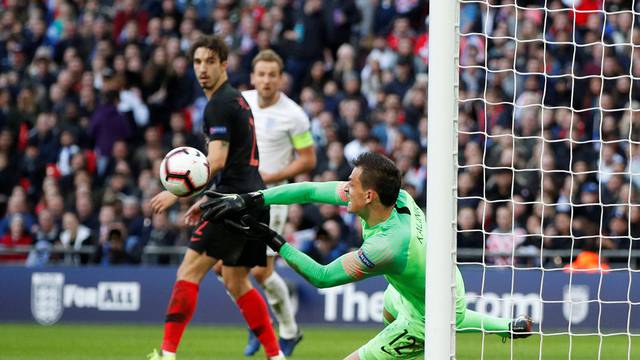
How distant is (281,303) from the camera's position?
1002cm

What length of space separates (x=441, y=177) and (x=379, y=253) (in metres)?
0.54

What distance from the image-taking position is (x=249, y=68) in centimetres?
1673

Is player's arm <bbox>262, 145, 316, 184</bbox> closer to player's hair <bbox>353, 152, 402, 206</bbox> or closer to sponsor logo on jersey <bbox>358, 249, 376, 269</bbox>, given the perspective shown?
player's hair <bbox>353, 152, 402, 206</bbox>

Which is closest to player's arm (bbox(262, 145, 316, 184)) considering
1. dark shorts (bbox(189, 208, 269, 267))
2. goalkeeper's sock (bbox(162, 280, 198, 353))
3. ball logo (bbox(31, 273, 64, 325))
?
dark shorts (bbox(189, 208, 269, 267))

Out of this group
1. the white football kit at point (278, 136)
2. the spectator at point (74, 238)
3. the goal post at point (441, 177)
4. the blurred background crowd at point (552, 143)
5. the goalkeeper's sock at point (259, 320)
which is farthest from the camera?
the spectator at point (74, 238)

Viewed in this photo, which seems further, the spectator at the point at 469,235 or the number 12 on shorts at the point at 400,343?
the spectator at the point at 469,235

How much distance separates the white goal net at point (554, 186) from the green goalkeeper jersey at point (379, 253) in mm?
5502

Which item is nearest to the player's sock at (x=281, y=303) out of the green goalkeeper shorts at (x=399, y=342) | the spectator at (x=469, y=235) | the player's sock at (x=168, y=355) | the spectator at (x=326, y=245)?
the player's sock at (x=168, y=355)

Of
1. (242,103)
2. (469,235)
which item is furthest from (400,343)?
(469,235)

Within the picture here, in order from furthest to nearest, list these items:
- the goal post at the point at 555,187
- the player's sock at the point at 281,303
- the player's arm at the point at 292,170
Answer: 1. the goal post at the point at 555,187
2. the player's sock at the point at 281,303
3. the player's arm at the point at 292,170

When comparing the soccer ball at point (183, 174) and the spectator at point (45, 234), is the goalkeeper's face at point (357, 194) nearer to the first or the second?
the soccer ball at point (183, 174)

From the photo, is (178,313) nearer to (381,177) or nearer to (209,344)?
(381,177)

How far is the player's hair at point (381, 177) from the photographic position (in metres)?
6.24

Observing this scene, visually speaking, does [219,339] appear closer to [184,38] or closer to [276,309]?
[276,309]
